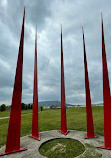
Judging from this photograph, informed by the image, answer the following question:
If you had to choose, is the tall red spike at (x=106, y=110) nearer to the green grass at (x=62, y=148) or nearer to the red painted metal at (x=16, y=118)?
the green grass at (x=62, y=148)

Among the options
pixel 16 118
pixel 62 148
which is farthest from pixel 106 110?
pixel 16 118

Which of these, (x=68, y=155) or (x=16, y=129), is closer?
(x=68, y=155)

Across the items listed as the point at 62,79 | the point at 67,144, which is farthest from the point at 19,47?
the point at 67,144

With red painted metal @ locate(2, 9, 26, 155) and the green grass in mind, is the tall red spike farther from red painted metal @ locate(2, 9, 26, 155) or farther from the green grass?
red painted metal @ locate(2, 9, 26, 155)

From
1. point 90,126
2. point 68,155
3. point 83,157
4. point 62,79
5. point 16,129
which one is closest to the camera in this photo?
point 83,157

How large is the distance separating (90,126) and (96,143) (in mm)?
1146

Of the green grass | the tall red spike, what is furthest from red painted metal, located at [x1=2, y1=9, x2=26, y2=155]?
the tall red spike

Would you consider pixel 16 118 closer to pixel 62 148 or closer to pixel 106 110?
pixel 62 148

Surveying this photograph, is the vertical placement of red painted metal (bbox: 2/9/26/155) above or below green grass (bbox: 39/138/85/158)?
above

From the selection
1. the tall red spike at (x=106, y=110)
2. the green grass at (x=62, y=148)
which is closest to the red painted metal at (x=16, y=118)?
the green grass at (x=62, y=148)

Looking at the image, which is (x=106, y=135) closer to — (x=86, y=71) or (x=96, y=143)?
(x=96, y=143)

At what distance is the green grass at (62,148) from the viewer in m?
5.59

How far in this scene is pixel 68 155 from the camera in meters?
5.51

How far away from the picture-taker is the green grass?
18.4ft
